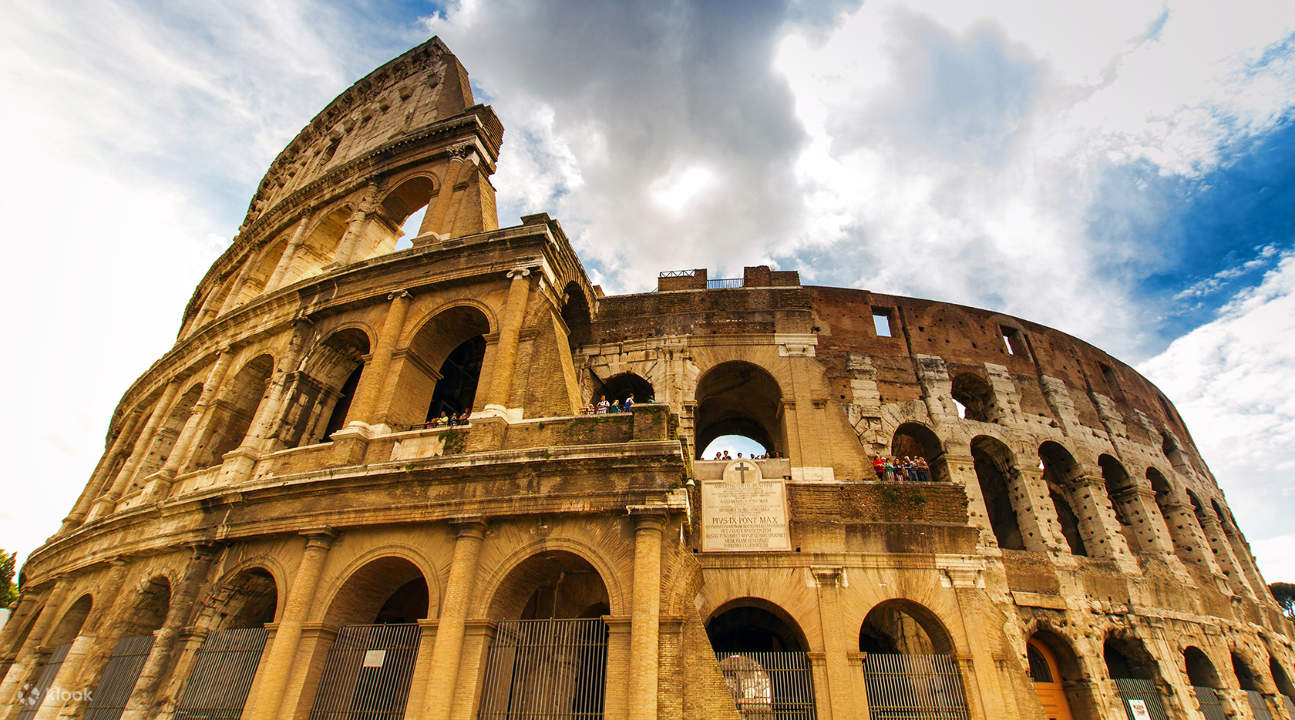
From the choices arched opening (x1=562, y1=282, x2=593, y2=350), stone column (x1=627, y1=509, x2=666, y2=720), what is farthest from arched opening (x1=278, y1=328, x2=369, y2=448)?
stone column (x1=627, y1=509, x2=666, y2=720)

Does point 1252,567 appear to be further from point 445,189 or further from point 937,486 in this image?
point 445,189

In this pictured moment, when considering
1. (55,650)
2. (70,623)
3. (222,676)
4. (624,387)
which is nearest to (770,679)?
(624,387)

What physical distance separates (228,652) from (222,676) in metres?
0.34

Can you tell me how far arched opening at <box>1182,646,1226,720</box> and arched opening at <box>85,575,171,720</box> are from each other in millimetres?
20268

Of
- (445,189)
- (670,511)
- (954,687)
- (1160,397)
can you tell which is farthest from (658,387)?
(1160,397)

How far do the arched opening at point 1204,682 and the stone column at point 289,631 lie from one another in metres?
17.3

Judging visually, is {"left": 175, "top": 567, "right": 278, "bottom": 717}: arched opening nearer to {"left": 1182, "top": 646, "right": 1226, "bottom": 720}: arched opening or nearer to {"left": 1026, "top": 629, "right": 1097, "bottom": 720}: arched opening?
{"left": 1026, "top": 629, "right": 1097, "bottom": 720}: arched opening

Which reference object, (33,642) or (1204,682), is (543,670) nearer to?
(33,642)

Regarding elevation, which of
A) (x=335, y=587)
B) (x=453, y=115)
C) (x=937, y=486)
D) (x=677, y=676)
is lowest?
(x=677, y=676)

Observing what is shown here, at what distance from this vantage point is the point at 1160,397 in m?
19.7

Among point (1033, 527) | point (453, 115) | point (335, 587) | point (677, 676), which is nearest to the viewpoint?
point (677, 676)

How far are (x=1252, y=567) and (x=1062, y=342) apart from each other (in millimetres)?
8849

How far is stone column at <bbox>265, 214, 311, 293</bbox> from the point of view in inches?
599

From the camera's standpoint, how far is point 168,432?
49.0 ft
